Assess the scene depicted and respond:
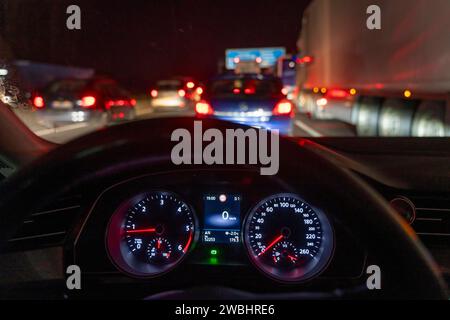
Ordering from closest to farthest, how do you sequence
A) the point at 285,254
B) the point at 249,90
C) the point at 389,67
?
1. the point at 285,254
2. the point at 249,90
3. the point at 389,67

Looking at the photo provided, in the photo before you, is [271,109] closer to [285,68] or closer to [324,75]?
[324,75]

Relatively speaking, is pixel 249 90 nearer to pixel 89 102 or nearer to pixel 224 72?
pixel 224 72

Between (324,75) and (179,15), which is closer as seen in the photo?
(179,15)

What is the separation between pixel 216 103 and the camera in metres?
10.6

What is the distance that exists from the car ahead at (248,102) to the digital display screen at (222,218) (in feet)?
20.4

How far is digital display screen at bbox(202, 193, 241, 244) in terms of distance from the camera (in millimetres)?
3342

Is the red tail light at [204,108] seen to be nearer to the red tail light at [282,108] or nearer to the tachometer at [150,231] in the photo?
the red tail light at [282,108]

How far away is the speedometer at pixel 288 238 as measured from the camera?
325cm

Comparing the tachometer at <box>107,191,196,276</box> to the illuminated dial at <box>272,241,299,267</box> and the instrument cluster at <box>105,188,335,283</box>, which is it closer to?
the instrument cluster at <box>105,188,335,283</box>

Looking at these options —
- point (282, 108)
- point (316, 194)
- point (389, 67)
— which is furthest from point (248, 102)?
point (316, 194)

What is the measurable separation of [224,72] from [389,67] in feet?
11.4

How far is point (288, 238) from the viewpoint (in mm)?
3309

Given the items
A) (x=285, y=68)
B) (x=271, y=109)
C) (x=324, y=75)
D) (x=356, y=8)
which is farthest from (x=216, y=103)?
(x=285, y=68)
